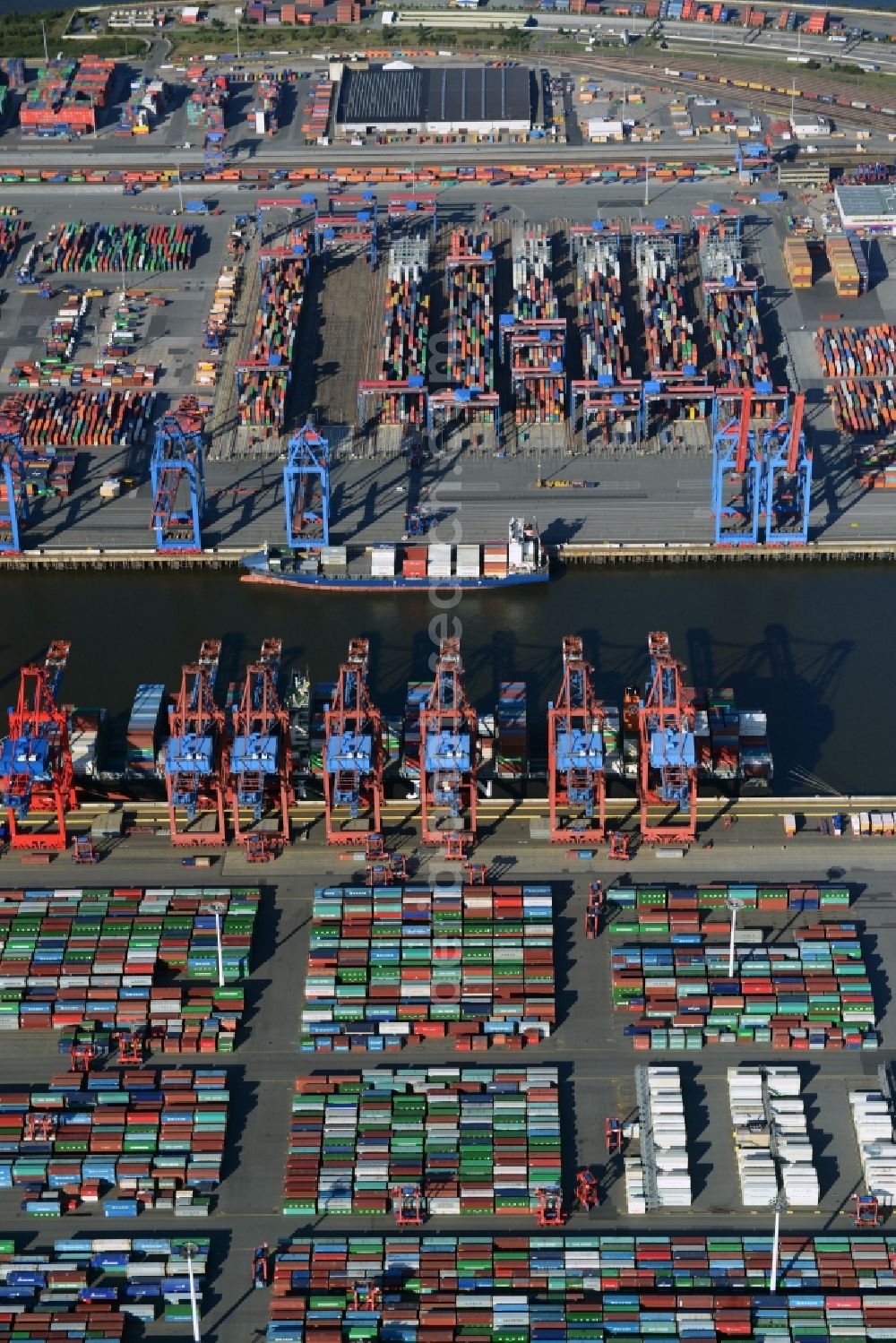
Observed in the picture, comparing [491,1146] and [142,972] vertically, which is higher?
[142,972]

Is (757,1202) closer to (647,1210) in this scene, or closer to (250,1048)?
(647,1210)

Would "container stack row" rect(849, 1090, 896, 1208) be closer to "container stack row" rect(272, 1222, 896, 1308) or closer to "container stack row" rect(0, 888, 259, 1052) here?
"container stack row" rect(272, 1222, 896, 1308)

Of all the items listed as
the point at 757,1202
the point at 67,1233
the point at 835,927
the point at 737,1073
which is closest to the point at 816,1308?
the point at 757,1202

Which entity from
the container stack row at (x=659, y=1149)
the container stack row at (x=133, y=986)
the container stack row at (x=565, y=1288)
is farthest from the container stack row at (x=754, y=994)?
the container stack row at (x=133, y=986)

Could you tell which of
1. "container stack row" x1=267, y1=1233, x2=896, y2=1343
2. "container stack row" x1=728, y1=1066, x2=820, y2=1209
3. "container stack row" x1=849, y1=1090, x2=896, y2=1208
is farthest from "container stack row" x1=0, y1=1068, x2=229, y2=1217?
"container stack row" x1=849, y1=1090, x2=896, y2=1208

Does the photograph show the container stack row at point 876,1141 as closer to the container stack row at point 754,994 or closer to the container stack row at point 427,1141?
the container stack row at point 754,994

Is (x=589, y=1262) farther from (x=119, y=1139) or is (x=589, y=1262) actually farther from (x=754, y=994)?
(x=119, y=1139)

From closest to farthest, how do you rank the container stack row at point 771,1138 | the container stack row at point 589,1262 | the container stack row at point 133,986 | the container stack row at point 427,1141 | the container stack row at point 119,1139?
the container stack row at point 589,1262 → the container stack row at point 771,1138 → the container stack row at point 427,1141 → the container stack row at point 119,1139 → the container stack row at point 133,986
